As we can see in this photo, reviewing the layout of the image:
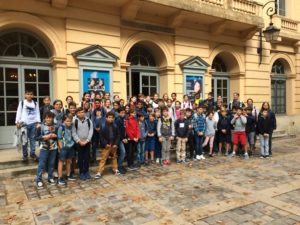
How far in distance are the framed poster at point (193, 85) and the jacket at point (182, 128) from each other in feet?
12.2

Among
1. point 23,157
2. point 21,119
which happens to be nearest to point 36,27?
point 21,119

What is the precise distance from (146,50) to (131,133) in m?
5.33

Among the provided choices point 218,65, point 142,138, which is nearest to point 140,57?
point 218,65

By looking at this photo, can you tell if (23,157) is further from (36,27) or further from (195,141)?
(195,141)

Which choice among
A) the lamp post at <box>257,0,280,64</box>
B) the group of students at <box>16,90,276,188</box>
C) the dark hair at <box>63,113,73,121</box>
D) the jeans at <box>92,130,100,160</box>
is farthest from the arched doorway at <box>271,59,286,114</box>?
the dark hair at <box>63,113,73,121</box>

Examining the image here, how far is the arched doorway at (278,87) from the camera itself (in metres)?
16.3

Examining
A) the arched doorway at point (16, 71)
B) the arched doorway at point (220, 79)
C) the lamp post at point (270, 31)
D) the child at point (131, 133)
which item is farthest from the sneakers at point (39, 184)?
the lamp post at point (270, 31)

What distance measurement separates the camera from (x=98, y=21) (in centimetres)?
1007

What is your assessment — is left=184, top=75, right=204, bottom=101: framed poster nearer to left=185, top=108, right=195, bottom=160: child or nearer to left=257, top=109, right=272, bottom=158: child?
left=185, top=108, right=195, bottom=160: child

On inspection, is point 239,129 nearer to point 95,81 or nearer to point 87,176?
point 95,81

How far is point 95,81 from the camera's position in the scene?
1002 cm

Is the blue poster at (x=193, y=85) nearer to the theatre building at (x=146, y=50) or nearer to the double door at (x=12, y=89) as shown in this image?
the theatre building at (x=146, y=50)

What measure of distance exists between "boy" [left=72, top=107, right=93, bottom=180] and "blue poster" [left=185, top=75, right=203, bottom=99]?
6.29m

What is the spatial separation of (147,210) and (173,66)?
25.7ft
